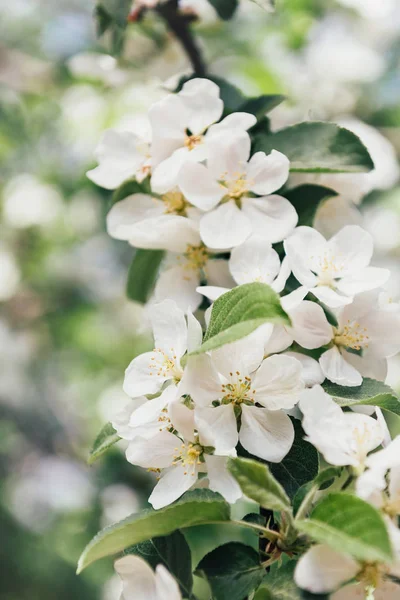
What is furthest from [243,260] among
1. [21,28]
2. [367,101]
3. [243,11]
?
[21,28]

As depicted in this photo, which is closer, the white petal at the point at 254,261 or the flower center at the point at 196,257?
the white petal at the point at 254,261

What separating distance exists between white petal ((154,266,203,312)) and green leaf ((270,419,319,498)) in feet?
1.03

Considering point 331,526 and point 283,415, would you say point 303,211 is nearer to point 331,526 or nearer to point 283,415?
point 283,415

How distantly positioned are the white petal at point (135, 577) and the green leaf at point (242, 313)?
0.24 meters

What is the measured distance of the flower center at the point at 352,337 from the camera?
0.85 metres

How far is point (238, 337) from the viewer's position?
0.63 meters

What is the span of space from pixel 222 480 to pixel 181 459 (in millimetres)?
60

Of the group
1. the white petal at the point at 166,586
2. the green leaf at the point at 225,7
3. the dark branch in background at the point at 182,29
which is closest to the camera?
the white petal at the point at 166,586

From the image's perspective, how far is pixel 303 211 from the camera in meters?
0.99

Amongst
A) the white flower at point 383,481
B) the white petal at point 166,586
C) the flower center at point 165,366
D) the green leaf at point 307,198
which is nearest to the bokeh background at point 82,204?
the green leaf at point 307,198

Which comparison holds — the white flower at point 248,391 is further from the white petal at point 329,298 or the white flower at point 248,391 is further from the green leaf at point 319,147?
the green leaf at point 319,147

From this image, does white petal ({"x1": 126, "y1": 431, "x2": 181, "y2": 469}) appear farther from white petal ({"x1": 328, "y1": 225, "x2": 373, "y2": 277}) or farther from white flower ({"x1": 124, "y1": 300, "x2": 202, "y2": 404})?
white petal ({"x1": 328, "y1": 225, "x2": 373, "y2": 277})

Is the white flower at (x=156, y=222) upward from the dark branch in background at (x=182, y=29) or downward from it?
downward

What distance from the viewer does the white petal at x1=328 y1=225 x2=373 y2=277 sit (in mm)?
892
